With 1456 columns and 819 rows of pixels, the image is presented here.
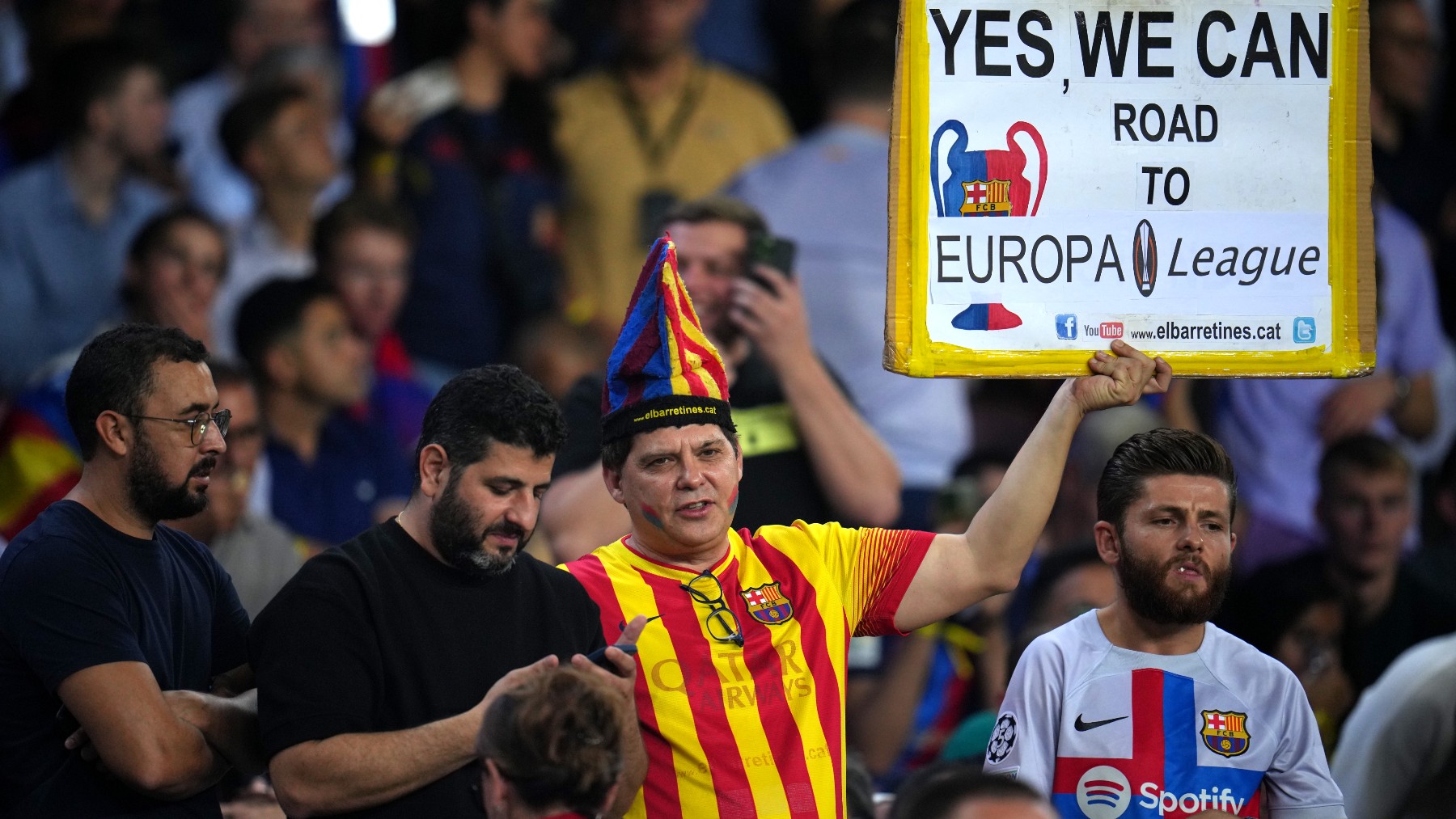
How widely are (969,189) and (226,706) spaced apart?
70.9 inches

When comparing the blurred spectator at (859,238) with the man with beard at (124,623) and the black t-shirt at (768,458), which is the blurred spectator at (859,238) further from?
the man with beard at (124,623)

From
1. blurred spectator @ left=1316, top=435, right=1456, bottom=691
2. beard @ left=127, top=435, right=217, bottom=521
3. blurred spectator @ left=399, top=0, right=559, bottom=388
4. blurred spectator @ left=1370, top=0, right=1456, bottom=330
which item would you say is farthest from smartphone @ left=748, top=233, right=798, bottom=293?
blurred spectator @ left=1370, top=0, right=1456, bottom=330

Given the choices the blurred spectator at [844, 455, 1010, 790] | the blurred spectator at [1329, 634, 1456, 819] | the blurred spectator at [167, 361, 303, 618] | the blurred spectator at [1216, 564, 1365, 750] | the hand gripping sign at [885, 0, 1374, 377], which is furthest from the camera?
the blurred spectator at [1216, 564, 1365, 750]

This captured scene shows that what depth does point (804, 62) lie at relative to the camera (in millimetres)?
8039

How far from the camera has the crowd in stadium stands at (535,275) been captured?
6.15 metres

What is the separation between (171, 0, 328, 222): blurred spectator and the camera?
732 cm

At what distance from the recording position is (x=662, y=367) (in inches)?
127

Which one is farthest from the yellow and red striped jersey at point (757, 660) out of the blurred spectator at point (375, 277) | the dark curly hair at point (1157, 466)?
the blurred spectator at point (375, 277)

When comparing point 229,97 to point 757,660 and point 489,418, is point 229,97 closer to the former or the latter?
point 489,418

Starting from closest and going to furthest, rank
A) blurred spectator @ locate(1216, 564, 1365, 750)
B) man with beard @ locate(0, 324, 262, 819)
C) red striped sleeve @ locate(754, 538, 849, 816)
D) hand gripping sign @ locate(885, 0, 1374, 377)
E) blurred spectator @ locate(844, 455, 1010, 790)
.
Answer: man with beard @ locate(0, 324, 262, 819) → red striped sleeve @ locate(754, 538, 849, 816) → hand gripping sign @ locate(885, 0, 1374, 377) → blurred spectator @ locate(844, 455, 1010, 790) → blurred spectator @ locate(1216, 564, 1365, 750)

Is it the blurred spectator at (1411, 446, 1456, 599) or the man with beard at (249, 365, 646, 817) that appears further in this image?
the blurred spectator at (1411, 446, 1456, 599)

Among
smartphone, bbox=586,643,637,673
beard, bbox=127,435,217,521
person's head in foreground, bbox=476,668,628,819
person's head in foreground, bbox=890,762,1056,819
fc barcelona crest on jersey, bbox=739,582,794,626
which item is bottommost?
person's head in foreground, bbox=890,762,1056,819

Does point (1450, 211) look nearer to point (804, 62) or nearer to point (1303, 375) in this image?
point (804, 62)

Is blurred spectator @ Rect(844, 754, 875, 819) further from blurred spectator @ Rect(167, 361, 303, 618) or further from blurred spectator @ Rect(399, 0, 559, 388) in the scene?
blurred spectator @ Rect(399, 0, 559, 388)
